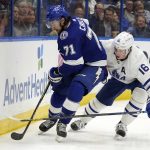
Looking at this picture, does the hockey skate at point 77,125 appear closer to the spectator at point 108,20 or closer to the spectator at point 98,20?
the spectator at point 98,20

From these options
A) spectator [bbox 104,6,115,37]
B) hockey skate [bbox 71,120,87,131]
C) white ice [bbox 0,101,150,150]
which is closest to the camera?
white ice [bbox 0,101,150,150]

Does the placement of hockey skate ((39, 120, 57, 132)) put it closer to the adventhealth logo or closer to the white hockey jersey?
the white hockey jersey

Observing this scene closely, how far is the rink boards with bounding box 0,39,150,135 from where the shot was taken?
178 inches

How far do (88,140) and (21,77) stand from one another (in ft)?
2.82

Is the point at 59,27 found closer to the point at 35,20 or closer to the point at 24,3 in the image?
the point at 24,3

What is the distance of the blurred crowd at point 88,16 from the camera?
5137mm

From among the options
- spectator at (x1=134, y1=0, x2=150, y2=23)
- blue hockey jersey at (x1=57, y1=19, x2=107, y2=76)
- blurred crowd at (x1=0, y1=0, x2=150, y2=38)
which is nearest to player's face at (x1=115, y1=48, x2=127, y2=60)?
blue hockey jersey at (x1=57, y1=19, x2=107, y2=76)

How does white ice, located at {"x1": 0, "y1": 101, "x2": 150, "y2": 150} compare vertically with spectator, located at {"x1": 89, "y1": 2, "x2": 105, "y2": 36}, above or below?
below

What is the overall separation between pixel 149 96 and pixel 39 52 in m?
1.44

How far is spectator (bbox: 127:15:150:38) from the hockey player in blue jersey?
3.34 metres

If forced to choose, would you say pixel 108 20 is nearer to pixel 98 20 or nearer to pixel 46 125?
pixel 98 20

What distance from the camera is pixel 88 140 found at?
4.45 m

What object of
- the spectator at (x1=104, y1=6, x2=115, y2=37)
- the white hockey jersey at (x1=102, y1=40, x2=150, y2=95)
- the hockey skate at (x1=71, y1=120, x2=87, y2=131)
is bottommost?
the hockey skate at (x1=71, y1=120, x2=87, y2=131)

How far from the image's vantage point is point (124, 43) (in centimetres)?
426
